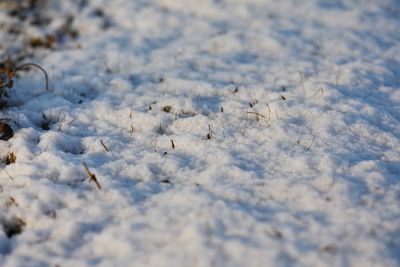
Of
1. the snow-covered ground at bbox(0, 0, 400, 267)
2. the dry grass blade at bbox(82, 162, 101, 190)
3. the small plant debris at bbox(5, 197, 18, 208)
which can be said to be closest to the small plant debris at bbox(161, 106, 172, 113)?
the snow-covered ground at bbox(0, 0, 400, 267)

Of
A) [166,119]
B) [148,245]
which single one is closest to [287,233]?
[148,245]

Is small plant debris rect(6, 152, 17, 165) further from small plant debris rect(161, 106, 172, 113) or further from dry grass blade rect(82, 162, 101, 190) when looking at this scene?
small plant debris rect(161, 106, 172, 113)

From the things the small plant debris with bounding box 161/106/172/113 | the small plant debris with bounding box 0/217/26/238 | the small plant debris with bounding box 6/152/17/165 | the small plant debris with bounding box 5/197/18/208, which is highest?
the small plant debris with bounding box 161/106/172/113

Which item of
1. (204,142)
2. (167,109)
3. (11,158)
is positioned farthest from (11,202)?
(167,109)

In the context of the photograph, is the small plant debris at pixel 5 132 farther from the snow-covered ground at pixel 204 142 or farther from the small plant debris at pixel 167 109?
the small plant debris at pixel 167 109

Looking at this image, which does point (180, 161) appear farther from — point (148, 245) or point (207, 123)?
point (148, 245)

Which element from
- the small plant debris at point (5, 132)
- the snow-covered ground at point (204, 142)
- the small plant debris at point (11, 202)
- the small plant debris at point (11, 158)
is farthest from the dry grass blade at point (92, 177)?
the small plant debris at point (5, 132)

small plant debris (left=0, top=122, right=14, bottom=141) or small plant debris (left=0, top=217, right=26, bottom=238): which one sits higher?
small plant debris (left=0, top=122, right=14, bottom=141)

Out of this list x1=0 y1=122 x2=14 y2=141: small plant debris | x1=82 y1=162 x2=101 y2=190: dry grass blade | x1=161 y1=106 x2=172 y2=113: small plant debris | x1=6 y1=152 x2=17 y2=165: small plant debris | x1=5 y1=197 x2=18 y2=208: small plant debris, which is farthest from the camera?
x1=161 y1=106 x2=172 y2=113: small plant debris

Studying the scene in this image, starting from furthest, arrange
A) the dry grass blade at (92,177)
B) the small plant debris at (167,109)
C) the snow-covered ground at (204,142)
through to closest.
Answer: the small plant debris at (167,109)
the dry grass blade at (92,177)
the snow-covered ground at (204,142)
